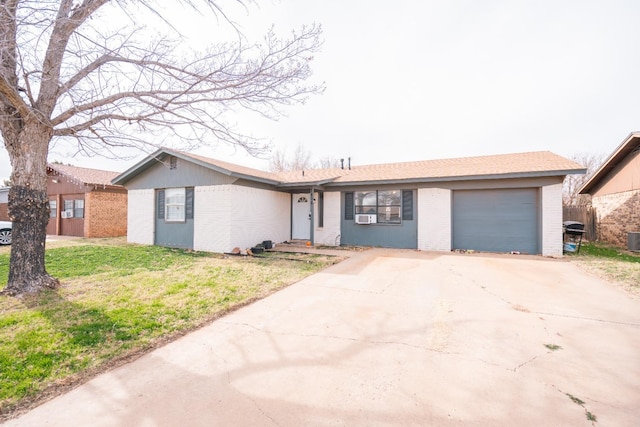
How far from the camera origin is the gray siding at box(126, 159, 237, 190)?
32.9ft

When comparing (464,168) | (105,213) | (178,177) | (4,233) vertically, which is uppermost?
(464,168)

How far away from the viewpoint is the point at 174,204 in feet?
36.4

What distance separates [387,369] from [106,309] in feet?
13.1

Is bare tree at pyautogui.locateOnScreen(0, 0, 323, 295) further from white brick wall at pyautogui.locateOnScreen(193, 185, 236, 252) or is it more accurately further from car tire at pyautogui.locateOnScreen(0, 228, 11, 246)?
car tire at pyautogui.locateOnScreen(0, 228, 11, 246)

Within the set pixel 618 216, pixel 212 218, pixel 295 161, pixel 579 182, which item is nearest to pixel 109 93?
pixel 212 218

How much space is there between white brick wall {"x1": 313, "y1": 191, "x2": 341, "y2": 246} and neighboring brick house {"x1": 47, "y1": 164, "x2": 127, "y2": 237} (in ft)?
38.1

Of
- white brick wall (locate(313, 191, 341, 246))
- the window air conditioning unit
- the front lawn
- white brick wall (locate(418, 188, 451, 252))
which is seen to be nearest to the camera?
the front lawn

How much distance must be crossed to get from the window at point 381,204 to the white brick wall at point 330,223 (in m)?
0.89

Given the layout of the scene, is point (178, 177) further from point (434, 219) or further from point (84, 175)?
point (434, 219)

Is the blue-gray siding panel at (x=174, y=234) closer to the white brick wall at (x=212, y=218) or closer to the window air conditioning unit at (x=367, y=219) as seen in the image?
the white brick wall at (x=212, y=218)

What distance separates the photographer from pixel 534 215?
9.35 metres

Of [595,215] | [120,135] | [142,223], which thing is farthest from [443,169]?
[142,223]

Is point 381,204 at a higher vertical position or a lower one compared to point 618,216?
higher

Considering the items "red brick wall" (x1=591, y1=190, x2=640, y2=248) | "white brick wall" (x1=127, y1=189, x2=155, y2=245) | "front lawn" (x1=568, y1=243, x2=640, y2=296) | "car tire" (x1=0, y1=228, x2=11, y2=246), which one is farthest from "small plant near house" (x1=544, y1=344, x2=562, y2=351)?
"car tire" (x1=0, y1=228, x2=11, y2=246)
